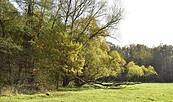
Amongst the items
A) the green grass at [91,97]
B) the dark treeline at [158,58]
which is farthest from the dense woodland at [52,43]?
the dark treeline at [158,58]

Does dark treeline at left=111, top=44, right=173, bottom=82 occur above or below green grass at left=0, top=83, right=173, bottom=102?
above

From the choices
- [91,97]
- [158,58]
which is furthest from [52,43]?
[158,58]

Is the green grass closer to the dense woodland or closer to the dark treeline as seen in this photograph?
the dense woodland

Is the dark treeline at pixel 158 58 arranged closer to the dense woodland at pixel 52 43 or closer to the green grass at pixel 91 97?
the dense woodland at pixel 52 43

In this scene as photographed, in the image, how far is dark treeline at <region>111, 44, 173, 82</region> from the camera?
8455 centimetres

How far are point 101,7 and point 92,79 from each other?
428 inches

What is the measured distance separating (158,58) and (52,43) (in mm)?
62524

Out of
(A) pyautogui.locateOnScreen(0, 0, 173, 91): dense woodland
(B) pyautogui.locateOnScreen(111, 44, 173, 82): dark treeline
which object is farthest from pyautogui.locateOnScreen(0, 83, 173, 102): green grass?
(B) pyautogui.locateOnScreen(111, 44, 173, 82): dark treeline

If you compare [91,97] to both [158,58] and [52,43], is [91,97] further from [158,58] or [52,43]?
[158,58]

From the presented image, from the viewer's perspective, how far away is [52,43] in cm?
3341

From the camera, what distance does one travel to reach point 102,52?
144 feet

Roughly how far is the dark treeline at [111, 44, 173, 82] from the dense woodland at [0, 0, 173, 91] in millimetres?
43498

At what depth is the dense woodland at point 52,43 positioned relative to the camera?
31719 mm

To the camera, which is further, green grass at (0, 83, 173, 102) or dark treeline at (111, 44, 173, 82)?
dark treeline at (111, 44, 173, 82)
